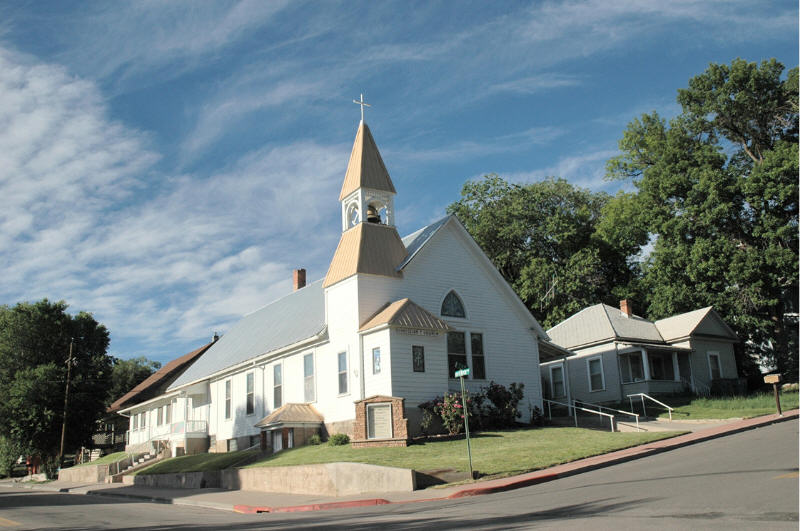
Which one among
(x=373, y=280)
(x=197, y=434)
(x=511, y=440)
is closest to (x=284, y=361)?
(x=373, y=280)

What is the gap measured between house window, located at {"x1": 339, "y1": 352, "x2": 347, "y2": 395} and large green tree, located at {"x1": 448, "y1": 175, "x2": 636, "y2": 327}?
24171 millimetres

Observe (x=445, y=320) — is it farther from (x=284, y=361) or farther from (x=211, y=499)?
(x=211, y=499)

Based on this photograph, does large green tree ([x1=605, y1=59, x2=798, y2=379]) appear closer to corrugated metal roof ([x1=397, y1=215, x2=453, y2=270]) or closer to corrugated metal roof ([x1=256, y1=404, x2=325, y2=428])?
corrugated metal roof ([x1=397, y1=215, x2=453, y2=270])

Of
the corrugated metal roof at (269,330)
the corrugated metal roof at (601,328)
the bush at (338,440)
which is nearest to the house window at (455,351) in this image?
the bush at (338,440)

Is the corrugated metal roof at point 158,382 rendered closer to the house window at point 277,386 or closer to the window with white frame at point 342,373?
the house window at point 277,386

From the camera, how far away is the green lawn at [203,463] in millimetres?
24578

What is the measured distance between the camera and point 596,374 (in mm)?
36719

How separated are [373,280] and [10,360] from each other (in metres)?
32.0

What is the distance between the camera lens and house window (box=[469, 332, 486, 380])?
26109 millimetres

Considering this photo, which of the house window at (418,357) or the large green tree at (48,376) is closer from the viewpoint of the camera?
the house window at (418,357)

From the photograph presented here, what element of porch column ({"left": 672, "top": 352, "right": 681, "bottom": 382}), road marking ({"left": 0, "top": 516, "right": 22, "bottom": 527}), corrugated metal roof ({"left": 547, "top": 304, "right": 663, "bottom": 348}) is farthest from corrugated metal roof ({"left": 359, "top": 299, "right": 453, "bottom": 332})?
porch column ({"left": 672, "top": 352, "right": 681, "bottom": 382})

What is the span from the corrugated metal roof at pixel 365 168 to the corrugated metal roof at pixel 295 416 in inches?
338

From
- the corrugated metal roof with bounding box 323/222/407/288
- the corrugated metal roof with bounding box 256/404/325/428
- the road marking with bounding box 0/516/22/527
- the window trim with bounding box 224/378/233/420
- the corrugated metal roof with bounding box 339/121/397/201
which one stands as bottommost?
the road marking with bounding box 0/516/22/527

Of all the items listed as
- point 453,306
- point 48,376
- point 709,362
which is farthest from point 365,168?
point 48,376
